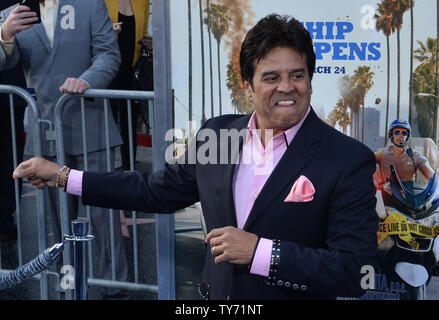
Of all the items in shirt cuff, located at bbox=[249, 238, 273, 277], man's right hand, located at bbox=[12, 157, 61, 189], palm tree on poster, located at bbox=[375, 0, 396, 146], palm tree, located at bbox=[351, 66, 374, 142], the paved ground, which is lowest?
the paved ground

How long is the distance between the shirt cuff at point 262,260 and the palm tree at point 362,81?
1334 millimetres

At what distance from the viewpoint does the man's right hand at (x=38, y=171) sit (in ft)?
8.04

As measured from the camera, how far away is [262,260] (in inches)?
76.1

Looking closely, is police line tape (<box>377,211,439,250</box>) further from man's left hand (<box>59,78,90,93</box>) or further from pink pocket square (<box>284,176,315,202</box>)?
man's left hand (<box>59,78,90,93</box>)

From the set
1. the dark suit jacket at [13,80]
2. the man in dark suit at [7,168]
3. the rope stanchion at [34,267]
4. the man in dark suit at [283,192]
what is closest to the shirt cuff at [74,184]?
the rope stanchion at [34,267]

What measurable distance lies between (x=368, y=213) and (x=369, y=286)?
1226 millimetres

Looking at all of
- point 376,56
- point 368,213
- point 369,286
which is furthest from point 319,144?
point 369,286

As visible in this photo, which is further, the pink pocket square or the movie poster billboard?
the movie poster billboard

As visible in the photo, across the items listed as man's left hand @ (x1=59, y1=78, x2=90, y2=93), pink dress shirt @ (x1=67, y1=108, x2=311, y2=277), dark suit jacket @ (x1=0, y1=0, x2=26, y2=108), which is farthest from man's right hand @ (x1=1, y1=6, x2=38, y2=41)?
pink dress shirt @ (x1=67, y1=108, x2=311, y2=277)

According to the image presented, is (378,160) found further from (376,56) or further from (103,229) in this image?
(103,229)

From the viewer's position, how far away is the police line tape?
9.97 ft

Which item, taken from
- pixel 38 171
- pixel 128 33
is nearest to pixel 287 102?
pixel 38 171

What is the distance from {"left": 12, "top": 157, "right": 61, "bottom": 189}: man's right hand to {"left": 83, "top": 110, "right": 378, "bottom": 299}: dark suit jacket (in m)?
0.60

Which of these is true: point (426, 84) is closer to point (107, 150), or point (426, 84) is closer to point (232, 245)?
point (232, 245)
